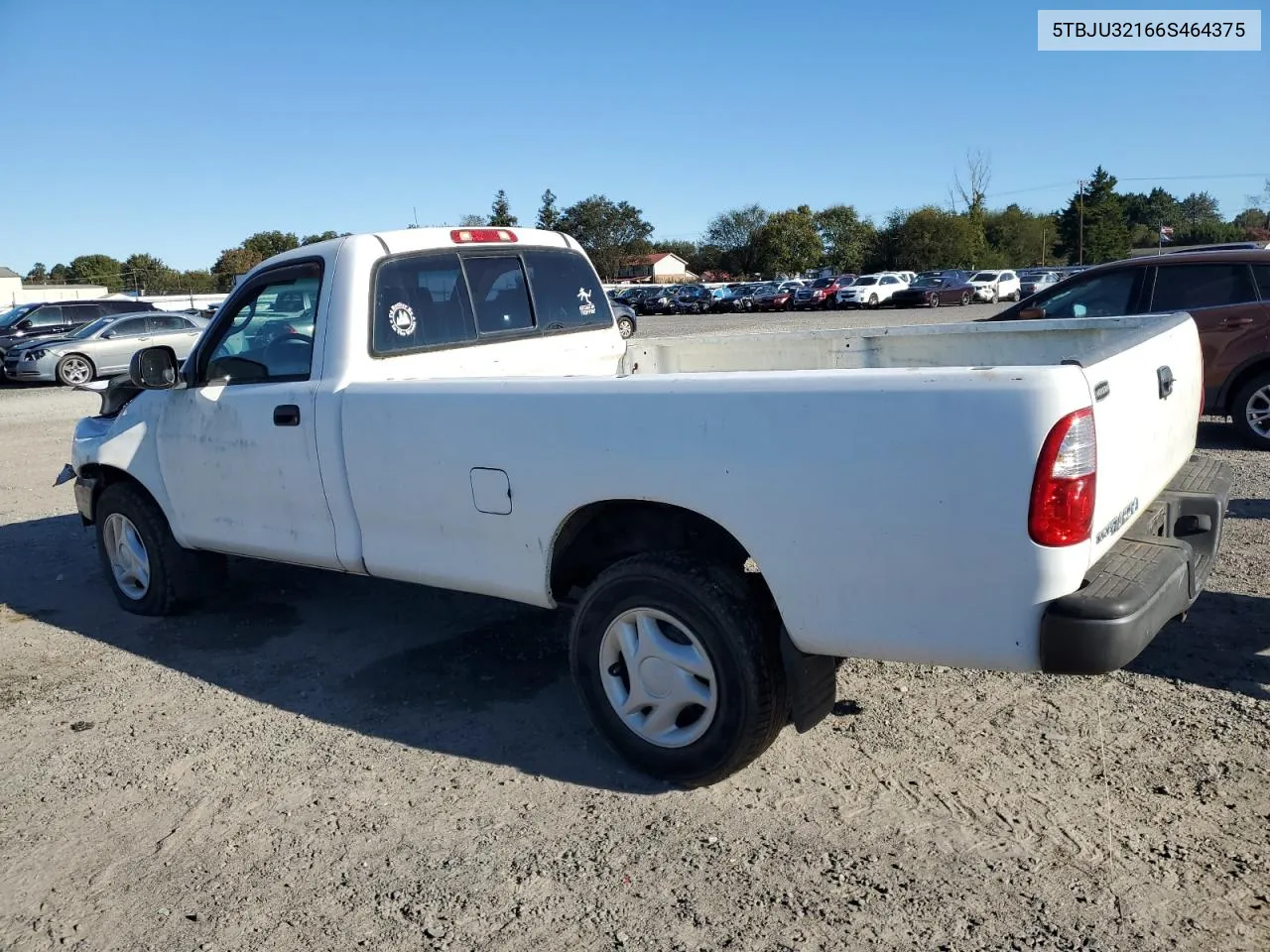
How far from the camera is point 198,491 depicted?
5277 mm

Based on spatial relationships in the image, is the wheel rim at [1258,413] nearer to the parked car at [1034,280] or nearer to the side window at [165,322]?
the side window at [165,322]

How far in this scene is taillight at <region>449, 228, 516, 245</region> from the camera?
16.8ft

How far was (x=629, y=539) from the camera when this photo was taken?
4.03m

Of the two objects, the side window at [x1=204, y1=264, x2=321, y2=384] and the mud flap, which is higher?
the side window at [x1=204, y1=264, x2=321, y2=384]

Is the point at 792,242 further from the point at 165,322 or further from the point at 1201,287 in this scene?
the point at 1201,287

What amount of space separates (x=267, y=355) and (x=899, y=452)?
3.19 m

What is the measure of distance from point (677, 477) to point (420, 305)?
78.1 inches

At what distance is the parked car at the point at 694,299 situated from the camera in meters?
52.2

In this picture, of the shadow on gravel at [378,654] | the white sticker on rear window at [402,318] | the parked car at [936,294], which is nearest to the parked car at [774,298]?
the parked car at [936,294]

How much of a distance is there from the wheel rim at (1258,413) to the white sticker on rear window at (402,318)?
7358mm

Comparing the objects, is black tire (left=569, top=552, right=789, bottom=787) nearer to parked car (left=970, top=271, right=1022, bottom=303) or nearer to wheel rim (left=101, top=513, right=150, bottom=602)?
wheel rim (left=101, top=513, right=150, bottom=602)

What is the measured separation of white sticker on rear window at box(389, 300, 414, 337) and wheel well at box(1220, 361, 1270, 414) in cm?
728

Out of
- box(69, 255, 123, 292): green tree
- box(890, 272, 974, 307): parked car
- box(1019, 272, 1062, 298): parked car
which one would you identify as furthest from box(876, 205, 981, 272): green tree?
box(69, 255, 123, 292): green tree

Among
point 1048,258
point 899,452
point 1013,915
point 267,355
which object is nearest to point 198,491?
point 267,355
